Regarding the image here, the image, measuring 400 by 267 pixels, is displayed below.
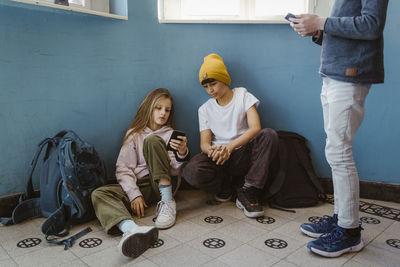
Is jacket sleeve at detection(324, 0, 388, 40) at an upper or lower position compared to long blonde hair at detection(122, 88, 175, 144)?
upper

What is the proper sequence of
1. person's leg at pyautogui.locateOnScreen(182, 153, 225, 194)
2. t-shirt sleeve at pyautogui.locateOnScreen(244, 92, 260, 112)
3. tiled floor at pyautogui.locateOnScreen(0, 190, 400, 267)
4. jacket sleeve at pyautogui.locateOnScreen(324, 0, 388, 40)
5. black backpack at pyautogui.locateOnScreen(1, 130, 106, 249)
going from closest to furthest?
1. jacket sleeve at pyautogui.locateOnScreen(324, 0, 388, 40)
2. tiled floor at pyautogui.locateOnScreen(0, 190, 400, 267)
3. black backpack at pyautogui.locateOnScreen(1, 130, 106, 249)
4. person's leg at pyautogui.locateOnScreen(182, 153, 225, 194)
5. t-shirt sleeve at pyautogui.locateOnScreen(244, 92, 260, 112)

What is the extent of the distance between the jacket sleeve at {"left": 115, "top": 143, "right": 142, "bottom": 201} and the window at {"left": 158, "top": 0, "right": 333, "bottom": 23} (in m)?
0.84

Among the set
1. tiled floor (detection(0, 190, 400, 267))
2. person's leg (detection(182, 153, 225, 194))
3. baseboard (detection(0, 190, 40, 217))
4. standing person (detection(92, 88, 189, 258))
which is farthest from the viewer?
person's leg (detection(182, 153, 225, 194))

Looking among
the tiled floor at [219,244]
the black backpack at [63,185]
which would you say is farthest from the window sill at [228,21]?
the tiled floor at [219,244]

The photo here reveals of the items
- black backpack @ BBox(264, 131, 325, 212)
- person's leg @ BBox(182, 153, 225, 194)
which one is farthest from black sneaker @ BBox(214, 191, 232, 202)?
black backpack @ BBox(264, 131, 325, 212)

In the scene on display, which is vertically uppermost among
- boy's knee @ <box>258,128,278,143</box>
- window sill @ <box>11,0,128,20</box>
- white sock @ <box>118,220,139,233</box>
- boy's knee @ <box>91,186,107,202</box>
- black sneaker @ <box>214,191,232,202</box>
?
window sill @ <box>11,0,128,20</box>

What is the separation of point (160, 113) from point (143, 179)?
396 millimetres

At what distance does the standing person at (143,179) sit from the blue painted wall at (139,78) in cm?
13

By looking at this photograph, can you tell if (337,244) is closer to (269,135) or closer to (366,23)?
(269,135)

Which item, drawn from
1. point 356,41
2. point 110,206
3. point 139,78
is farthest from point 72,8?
point 356,41

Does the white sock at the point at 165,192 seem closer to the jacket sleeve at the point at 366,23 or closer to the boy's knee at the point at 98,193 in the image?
the boy's knee at the point at 98,193

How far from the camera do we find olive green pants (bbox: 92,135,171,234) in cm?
140

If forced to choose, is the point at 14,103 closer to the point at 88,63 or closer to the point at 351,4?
the point at 88,63

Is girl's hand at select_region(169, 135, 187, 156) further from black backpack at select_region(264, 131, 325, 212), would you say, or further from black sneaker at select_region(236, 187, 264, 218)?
black backpack at select_region(264, 131, 325, 212)
